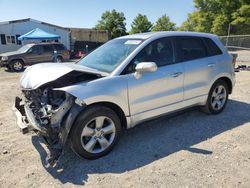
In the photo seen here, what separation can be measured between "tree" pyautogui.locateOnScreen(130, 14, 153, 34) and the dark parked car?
49.4m

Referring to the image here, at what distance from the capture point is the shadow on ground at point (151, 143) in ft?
Answer: 12.1

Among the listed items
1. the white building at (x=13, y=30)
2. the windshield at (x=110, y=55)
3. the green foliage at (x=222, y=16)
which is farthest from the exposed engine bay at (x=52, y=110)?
the green foliage at (x=222, y=16)

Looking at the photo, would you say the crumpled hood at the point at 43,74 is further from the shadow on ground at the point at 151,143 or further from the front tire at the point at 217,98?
the front tire at the point at 217,98

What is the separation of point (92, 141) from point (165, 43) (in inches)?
84.5

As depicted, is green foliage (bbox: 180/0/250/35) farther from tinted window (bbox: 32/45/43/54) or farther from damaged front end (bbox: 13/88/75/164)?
damaged front end (bbox: 13/88/75/164)

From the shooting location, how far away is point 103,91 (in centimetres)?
378

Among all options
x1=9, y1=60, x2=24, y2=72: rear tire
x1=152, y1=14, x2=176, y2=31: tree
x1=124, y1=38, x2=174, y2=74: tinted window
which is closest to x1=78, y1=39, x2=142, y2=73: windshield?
x1=124, y1=38, x2=174, y2=74: tinted window

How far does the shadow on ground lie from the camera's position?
12.1ft

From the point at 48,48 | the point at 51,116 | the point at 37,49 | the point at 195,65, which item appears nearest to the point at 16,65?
the point at 37,49

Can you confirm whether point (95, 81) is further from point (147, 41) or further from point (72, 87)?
point (147, 41)

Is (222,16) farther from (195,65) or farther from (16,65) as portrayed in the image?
(195,65)

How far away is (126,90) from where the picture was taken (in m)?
4.01

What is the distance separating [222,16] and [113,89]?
147 feet

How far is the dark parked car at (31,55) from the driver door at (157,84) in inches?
530
